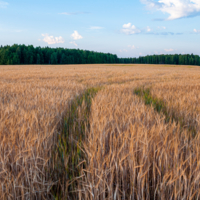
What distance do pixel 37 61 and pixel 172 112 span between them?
239ft

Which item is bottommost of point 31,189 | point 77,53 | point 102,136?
point 31,189

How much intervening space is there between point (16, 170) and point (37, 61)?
7378 centimetres

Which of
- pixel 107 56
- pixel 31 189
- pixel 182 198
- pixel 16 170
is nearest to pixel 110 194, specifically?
pixel 182 198

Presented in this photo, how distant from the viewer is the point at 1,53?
201 ft

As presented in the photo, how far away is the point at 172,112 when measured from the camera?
2.93 m

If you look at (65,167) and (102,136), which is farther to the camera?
(102,136)

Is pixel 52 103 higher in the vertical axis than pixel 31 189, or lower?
higher


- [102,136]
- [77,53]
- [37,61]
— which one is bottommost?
[102,136]

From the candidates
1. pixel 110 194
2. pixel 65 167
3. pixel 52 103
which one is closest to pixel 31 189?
pixel 65 167

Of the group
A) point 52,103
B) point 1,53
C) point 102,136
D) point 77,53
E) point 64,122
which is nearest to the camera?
point 102,136

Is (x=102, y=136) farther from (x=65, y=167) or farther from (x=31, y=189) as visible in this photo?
(x=31, y=189)

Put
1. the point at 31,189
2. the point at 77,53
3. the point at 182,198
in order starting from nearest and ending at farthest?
the point at 182,198 → the point at 31,189 → the point at 77,53

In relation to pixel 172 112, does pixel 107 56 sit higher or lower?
higher

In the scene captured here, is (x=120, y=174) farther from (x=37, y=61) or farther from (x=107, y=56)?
Result: (x=107, y=56)
